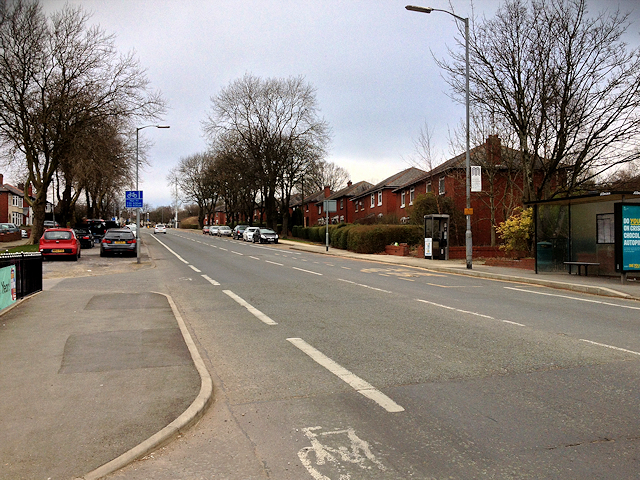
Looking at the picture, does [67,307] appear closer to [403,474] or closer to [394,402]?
[394,402]

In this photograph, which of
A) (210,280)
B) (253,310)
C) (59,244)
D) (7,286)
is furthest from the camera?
(59,244)

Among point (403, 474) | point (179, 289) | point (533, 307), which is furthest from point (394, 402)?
point (179, 289)

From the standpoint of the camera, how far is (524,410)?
4840mm

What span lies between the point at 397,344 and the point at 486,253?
2106 centimetres

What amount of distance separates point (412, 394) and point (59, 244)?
77.8ft

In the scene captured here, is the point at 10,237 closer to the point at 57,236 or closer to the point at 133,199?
the point at 57,236

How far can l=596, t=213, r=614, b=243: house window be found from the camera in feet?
57.0

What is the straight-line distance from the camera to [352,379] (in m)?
5.82

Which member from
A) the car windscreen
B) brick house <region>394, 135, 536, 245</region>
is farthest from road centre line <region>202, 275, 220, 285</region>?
brick house <region>394, 135, 536, 245</region>

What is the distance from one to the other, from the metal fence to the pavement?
0.44 m

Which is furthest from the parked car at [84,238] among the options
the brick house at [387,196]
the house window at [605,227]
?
the house window at [605,227]

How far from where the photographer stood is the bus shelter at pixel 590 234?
15.1m

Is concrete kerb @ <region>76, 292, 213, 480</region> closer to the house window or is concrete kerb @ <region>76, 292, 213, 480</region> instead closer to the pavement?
the pavement

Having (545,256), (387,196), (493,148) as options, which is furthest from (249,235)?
(545,256)
